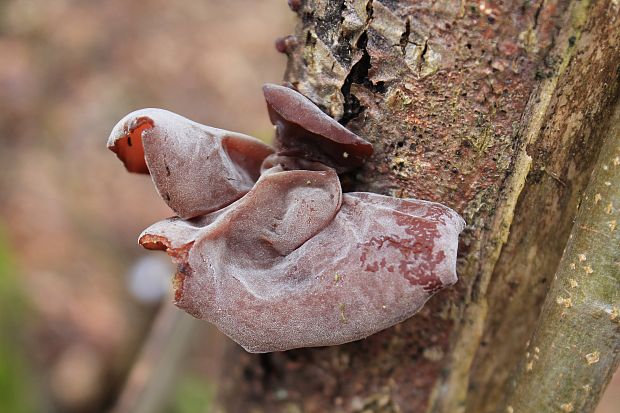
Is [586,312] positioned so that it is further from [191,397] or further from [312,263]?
[191,397]

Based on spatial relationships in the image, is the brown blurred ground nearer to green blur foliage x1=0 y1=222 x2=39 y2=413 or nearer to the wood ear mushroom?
green blur foliage x1=0 y1=222 x2=39 y2=413

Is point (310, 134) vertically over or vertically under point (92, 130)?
over

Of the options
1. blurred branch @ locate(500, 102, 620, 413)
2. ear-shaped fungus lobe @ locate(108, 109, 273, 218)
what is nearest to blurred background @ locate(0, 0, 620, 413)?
ear-shaped fungus lobe @ locate(108, 109, 273, 218)

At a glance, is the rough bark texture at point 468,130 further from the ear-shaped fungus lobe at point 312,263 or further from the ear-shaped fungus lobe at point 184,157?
the ear-shaped fungus lobe at point 184,157

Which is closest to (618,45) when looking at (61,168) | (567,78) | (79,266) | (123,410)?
(567,78)

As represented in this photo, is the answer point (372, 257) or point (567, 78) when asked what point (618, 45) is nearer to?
point (567, 78)

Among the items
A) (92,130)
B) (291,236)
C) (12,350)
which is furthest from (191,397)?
(291,236)
